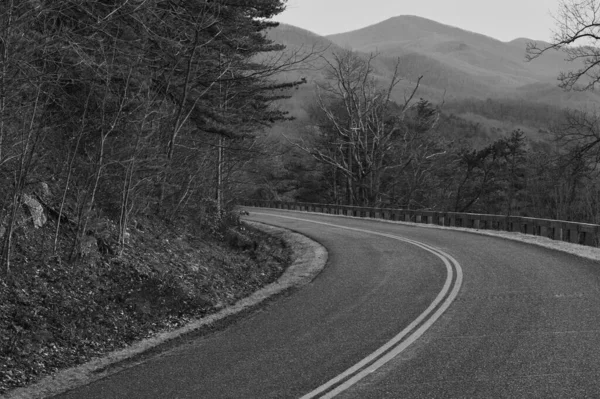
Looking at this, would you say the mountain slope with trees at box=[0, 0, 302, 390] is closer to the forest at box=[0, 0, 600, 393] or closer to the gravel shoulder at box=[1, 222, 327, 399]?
the forest at box=[0, 0, 600, 393]

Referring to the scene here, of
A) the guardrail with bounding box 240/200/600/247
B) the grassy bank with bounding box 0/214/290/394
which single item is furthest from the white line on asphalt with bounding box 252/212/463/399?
the guardrail with bounding box 240/200/600/247

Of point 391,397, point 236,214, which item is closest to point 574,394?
point 391,397

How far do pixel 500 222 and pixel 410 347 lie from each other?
1644 cm

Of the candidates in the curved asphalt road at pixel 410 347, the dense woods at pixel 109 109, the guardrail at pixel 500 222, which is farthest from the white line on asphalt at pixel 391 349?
the guardrail at pixel 500 222

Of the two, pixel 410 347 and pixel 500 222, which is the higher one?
pixel 500 222

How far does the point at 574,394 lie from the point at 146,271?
764cm

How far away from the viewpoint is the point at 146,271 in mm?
10398

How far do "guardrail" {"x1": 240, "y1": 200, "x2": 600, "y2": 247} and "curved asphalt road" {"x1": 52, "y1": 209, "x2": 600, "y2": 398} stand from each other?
4.99 m

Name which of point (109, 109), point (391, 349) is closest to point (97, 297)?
point (109, 109)

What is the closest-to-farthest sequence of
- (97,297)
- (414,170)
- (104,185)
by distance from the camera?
(97,297) → (104,185) → (414,170)

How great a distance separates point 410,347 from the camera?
6.54 m

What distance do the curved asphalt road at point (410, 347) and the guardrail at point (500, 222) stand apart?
197 inches

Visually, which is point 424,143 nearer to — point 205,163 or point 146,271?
point 205,163

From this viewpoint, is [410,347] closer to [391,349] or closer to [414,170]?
[391,349]
